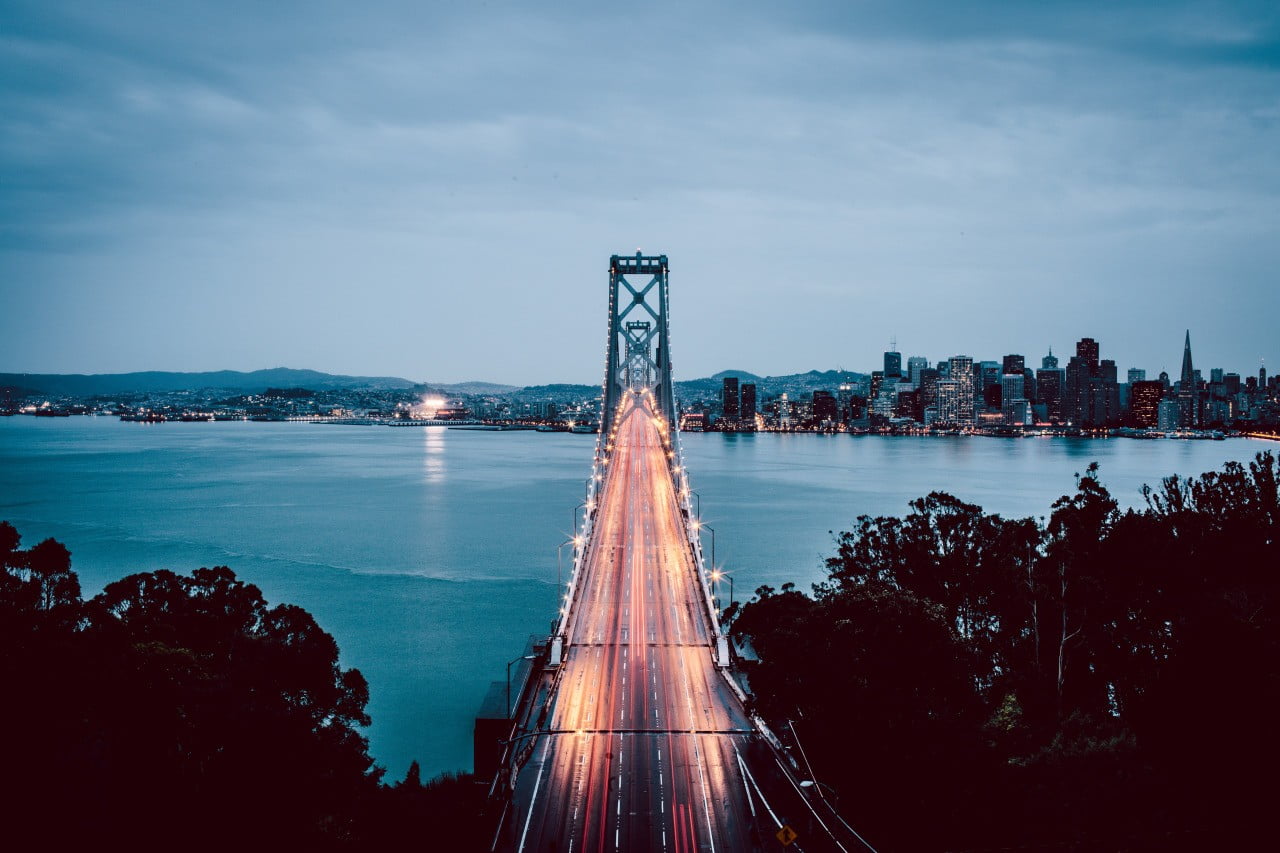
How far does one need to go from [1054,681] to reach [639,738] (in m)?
8.31

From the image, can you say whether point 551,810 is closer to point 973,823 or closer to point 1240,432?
point 973,823

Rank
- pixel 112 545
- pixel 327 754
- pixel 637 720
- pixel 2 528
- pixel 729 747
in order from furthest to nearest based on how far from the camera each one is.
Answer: pixel 112 545 < pixel 2 528 < pixel 637 720 < pixel 729 747 < pixel 327 754

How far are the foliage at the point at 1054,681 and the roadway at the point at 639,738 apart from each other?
1180 mm

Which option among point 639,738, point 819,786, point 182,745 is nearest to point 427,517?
point 639,738

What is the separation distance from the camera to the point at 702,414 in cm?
19062

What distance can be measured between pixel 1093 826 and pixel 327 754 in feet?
29.5

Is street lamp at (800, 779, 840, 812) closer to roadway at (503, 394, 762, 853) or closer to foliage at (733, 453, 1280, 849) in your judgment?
foliage at (733, 453, 1280, 849)

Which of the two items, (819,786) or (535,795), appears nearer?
(819,786)

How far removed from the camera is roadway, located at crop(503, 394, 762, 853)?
10781 mm

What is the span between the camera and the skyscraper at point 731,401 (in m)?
180

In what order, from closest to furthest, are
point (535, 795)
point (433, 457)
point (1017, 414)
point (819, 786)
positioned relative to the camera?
point (819, 786), point (535, 795), point (433, 457), point (1017, 414)

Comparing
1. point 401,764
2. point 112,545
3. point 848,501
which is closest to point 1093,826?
point 401,764

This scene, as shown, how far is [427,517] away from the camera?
51781 mm

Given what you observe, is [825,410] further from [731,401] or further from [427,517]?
[427,517]
